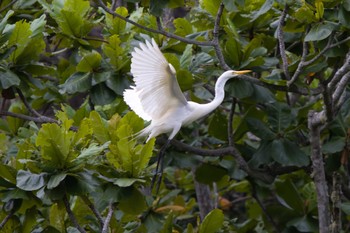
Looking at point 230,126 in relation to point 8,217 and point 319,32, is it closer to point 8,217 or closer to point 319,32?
point 319,32

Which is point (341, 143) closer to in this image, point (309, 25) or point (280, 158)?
point (280, 158)

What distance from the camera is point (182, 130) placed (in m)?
4.90

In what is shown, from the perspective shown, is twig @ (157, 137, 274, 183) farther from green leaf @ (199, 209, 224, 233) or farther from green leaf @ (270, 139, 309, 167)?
green leaf @ (199, 209, 224, 233)

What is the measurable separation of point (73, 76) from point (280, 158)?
1.20m

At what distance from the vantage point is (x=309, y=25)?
169 inches

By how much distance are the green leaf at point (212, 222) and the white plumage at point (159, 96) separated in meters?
0.49

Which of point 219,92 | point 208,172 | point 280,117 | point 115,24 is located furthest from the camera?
point 208,172

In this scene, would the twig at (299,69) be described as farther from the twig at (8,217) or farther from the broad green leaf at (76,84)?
the twig at (8,217)

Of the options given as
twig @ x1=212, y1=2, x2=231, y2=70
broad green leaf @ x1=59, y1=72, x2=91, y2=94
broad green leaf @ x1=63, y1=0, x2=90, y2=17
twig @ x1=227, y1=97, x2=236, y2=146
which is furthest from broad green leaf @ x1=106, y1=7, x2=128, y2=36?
twig @ x1=227, y1=97, x2=236, y2=146

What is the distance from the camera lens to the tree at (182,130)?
3.58 meters

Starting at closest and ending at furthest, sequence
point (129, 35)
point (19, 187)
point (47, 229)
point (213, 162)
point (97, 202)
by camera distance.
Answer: point (19, 187)
point (47, 229)
point (97, 202)
point (129, 35)
point (213, 162)

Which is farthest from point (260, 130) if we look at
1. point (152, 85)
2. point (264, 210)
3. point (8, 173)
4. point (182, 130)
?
point (8, 173)

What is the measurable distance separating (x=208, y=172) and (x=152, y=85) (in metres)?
1.09

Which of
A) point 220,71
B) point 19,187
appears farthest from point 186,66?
point 19,187
